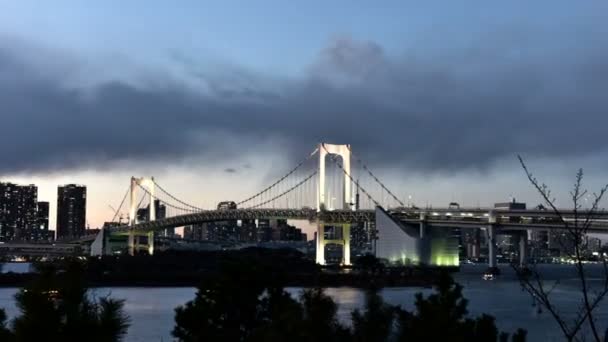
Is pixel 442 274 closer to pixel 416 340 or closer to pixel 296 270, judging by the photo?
pixel 416 340

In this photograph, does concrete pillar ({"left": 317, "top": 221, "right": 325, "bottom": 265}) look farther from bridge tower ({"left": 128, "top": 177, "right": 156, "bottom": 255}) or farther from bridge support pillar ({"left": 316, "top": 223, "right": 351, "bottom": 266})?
bridge tower ({"left": 128, "top": 177, "right": 156, "bottom": 255})

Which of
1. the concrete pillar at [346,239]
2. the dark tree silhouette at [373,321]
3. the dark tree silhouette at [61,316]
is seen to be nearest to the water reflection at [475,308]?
the concrete pillar at [346,239]

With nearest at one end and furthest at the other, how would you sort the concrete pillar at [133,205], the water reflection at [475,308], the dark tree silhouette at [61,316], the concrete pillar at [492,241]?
1. the dark tree silhouette at [61,316]
2. the water reflection at [475,308]
3. the concrete pillar at [492,241]
4. the concrete pillar at [133,205]

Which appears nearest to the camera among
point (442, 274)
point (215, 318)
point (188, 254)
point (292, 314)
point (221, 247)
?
point (292, 314)

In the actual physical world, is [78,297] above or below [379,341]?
above

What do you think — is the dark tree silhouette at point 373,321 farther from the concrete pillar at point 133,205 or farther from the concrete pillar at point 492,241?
the concrete pillar at point 133,205

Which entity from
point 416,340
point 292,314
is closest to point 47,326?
point 416,340

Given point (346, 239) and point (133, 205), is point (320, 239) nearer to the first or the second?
point (346, 239)
